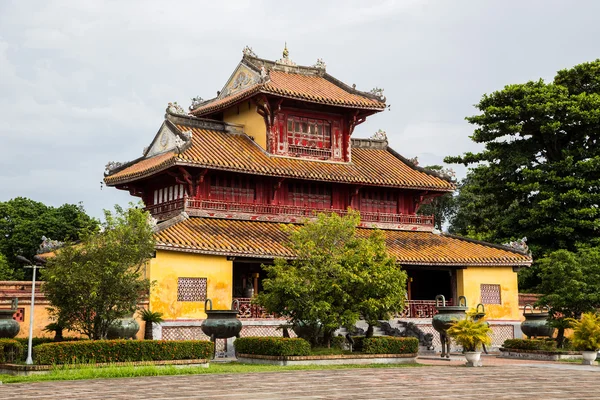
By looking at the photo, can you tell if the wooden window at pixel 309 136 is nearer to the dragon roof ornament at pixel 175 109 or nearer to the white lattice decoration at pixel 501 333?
the dragon roof ornament at pixel 175 109

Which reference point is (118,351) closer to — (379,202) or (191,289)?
(191,289)

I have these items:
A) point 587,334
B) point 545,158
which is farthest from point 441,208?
point 587,334

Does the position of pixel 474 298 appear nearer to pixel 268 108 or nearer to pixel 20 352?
pixel 268 108

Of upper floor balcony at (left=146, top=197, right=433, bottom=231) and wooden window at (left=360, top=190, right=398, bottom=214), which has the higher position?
wooden window at (left=360, top=190, right=398, bottom=214)

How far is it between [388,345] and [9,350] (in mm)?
10709

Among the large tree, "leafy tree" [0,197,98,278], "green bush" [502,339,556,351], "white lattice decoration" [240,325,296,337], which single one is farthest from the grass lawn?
"leafy tree" [0,197,98,278]

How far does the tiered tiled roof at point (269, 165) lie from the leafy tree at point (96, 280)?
831 cm

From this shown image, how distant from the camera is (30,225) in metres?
47.5

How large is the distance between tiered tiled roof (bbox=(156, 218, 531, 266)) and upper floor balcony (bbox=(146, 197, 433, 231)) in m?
0.29

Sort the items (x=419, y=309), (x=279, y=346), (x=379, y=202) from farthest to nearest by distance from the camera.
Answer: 1. (x=379, y=202)
2. (x=419, y=309)
3. (x=279, y=346)

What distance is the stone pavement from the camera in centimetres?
1370

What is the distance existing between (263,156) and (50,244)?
32.0 feet

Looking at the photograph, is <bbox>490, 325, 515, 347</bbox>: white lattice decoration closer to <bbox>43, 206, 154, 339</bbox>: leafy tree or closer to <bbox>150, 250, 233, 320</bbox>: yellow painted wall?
<bbox>150, 250, 233, 320</bbox>: yellow painted wall

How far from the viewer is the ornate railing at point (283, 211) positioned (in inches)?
1182
